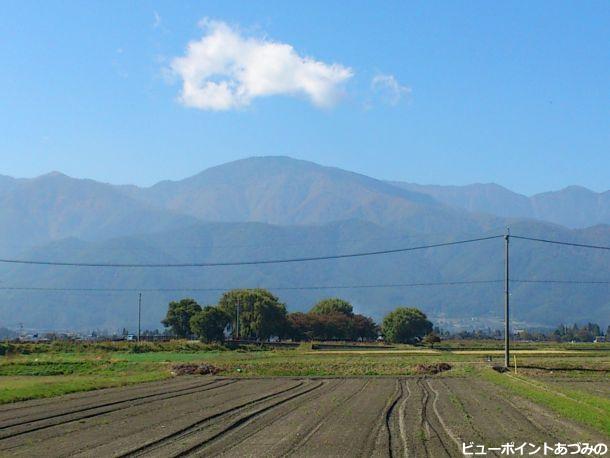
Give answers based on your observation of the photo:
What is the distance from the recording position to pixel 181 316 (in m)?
135

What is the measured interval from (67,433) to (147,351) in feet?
226

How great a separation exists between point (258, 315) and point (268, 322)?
8.17 feet

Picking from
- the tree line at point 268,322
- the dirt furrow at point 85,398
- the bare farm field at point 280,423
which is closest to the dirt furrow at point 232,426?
the bare farm field at point 280,423

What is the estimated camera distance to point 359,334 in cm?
15675

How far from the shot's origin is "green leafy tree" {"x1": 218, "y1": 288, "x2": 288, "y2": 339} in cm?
13450

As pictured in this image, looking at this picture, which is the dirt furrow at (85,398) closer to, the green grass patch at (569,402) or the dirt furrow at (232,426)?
the dirt furrow at (232,426)

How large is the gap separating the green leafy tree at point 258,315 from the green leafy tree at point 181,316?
5508 mm

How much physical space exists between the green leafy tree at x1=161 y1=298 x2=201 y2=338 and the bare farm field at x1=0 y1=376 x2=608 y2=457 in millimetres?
92838

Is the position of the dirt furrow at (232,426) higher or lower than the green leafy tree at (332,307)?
lower

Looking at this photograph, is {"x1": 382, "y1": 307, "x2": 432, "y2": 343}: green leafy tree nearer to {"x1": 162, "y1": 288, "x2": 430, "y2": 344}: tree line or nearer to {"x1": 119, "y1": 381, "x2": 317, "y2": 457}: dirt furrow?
{"x1": 162, "y1": 288, "x2": 430, "y2": 344}: tree line

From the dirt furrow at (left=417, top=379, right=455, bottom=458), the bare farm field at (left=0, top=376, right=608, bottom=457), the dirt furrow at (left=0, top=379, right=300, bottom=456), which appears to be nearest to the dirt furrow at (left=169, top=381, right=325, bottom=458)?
the bare farm field at (left=0, top=376, right=608, bottom=457)

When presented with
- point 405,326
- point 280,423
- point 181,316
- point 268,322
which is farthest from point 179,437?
point 405,326

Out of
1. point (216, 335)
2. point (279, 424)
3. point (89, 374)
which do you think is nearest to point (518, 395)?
point (279, 424)

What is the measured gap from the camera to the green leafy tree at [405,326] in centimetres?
14612
